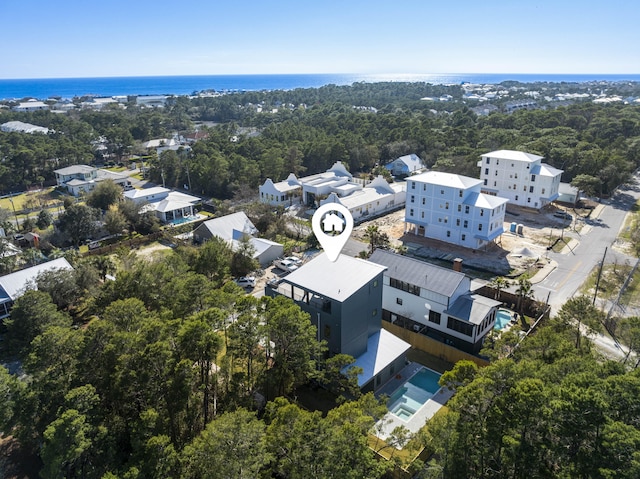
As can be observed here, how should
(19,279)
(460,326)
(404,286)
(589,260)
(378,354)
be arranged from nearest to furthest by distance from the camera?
(378,354)
(460,326)
(404,286)
(19,279)
(589,260)

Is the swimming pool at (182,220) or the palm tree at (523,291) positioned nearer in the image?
the palm tree at (523,291)

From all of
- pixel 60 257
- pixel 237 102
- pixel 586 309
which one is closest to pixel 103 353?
pixel 60 257

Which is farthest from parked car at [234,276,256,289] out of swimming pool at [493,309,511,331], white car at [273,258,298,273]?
→ swimming pool at [493,309,511,331]

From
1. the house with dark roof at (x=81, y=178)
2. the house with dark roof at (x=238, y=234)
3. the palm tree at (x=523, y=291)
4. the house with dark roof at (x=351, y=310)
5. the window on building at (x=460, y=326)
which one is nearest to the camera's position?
the house with dark roof at (x=351, y=310)

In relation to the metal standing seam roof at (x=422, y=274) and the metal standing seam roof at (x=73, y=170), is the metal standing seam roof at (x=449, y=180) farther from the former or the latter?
the metal standing seam roof at (x=73, y=170)

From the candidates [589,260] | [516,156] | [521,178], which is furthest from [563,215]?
[589,260]

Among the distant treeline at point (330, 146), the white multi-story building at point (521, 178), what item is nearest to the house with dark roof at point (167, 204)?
the distant treeline at point (330, 146)

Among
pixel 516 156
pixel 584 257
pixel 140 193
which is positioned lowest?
pixel 584 257

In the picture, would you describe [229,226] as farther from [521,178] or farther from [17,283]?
[521,178]
